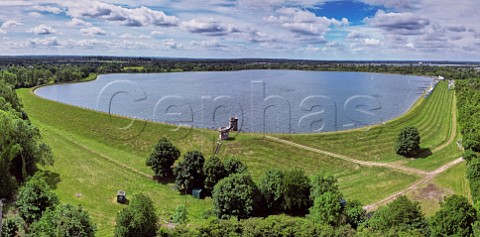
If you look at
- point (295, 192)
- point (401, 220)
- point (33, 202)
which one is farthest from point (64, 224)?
point (401, 220)

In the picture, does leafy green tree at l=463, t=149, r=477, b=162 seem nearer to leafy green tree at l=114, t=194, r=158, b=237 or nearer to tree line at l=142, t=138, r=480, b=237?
tree line at l=142, t=138, r=480, b=237

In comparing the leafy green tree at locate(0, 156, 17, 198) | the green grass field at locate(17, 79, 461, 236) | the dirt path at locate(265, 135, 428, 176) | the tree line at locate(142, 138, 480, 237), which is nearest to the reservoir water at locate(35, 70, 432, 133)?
the green grass field at locate(17, 79, 461, 236)

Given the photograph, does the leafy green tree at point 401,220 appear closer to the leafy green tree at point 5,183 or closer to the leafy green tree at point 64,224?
the leafy green tree at point 64,224

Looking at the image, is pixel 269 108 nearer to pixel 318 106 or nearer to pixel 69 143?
pixel 318 106

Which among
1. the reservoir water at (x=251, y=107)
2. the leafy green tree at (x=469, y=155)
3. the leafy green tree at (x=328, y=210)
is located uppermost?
the reservoir water at (x=251, y=107)

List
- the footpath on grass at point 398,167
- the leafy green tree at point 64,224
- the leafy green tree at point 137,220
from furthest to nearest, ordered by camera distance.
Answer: the footpath on grass at point 398,167
the leafy green tree at point 137,220
the leafy green tree at point 64,224

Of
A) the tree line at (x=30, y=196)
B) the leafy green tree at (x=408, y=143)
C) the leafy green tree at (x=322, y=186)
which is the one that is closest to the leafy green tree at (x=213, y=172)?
the leafy green tree at (x=322, y=186)
